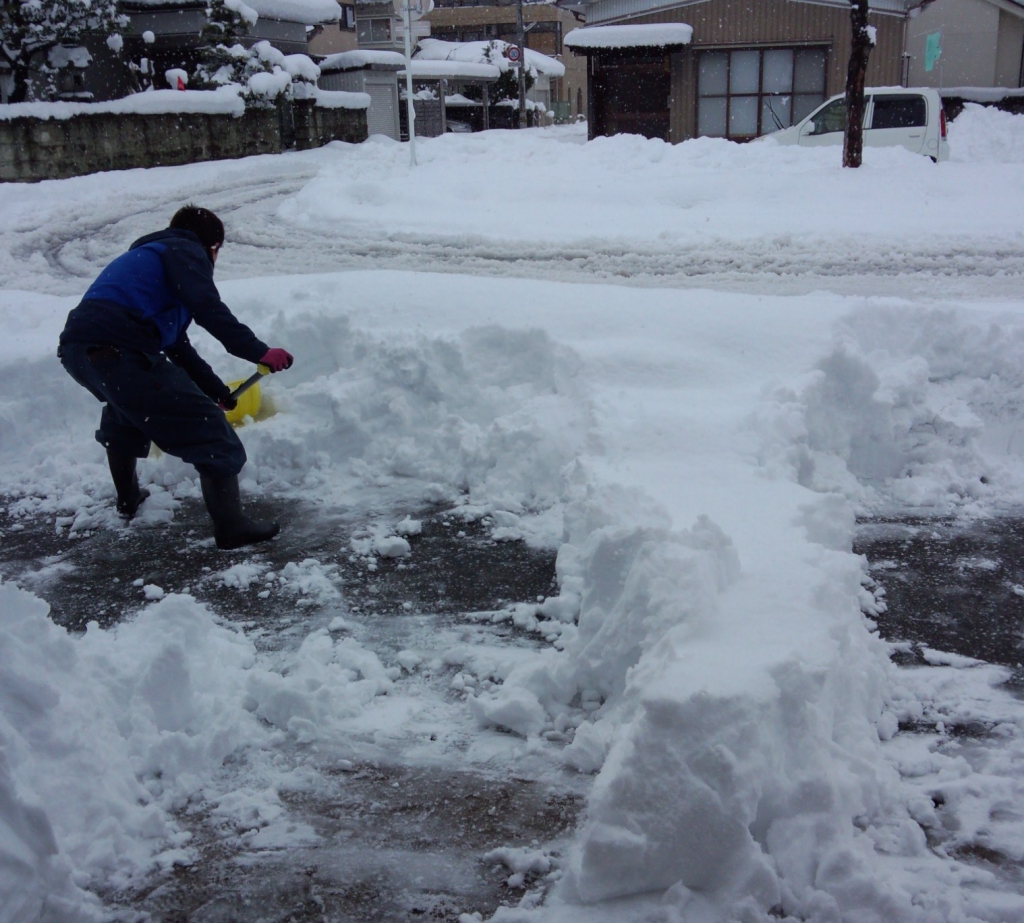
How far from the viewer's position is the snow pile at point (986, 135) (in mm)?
19094

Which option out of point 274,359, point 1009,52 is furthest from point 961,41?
point 274,359

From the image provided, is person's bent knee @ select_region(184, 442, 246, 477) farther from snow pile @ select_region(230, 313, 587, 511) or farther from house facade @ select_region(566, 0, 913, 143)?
house facade @ select_region(566, 0, 913, 143)

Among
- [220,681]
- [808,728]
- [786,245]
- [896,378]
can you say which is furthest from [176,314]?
[786,245]

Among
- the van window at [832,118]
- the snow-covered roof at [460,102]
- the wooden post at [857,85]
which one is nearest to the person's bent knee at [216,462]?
the wooden post at [857,85]

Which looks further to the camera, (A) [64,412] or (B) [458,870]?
(A) [64,412]

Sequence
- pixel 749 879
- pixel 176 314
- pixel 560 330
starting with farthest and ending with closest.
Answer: pixel 560 330
pixel 176 314
pixel 749 879

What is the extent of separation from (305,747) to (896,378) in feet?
11.1

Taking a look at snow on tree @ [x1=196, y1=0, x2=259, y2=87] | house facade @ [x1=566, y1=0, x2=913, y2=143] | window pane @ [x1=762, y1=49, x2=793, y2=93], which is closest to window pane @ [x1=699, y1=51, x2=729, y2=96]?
house facade @ [x1=566, y1=0, x2=913, y2=143]

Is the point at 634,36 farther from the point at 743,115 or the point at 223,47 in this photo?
the point at 223,47

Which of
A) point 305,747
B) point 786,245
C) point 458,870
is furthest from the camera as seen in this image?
point 786,245

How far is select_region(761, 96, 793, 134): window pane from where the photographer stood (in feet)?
63.9

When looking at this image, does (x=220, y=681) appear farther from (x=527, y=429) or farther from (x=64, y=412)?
(x=64, y=412)

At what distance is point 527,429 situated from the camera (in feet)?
14.7

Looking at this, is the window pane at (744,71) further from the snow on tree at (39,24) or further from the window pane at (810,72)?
the snow on tree at (39,24)
